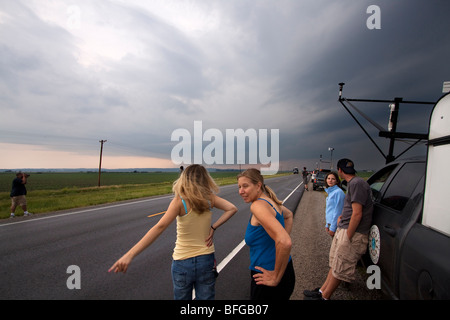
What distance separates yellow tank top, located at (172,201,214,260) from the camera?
2168 mm

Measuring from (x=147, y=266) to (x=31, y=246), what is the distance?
343 cm

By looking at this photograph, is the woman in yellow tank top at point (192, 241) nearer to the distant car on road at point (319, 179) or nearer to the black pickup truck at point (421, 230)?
the black pickup truck at point (421, 230)

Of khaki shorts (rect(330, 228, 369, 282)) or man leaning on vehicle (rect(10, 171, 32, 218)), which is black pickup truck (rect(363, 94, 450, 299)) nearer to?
khaki shorts (rect(330, 228, 369, 282))

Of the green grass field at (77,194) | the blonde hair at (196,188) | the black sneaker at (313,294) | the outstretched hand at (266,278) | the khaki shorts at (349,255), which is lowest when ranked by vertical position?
the green grass field at (77,194)

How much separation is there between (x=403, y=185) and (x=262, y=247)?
7.40 ft

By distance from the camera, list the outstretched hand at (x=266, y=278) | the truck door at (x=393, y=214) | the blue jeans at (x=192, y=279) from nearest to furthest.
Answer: the outstretched hand at (x=266, y=278) < the blue jeans at (x=192, y=279) < the truck door at (x=393, y=214)

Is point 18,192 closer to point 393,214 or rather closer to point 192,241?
point 192,241

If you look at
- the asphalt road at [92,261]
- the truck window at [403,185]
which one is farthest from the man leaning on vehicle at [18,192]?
the truck window at [403,185]

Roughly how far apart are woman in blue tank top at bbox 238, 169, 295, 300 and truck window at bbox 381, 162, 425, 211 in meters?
1.82

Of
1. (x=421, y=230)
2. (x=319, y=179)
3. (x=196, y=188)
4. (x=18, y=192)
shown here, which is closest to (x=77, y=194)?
(x=18, y=192)

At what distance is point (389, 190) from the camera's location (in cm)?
317

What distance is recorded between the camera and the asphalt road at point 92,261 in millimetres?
3408

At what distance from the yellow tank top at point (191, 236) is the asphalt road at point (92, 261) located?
5.24 feet

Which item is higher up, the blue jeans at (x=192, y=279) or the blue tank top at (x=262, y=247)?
the blue tank top at (x=262, y=247)
